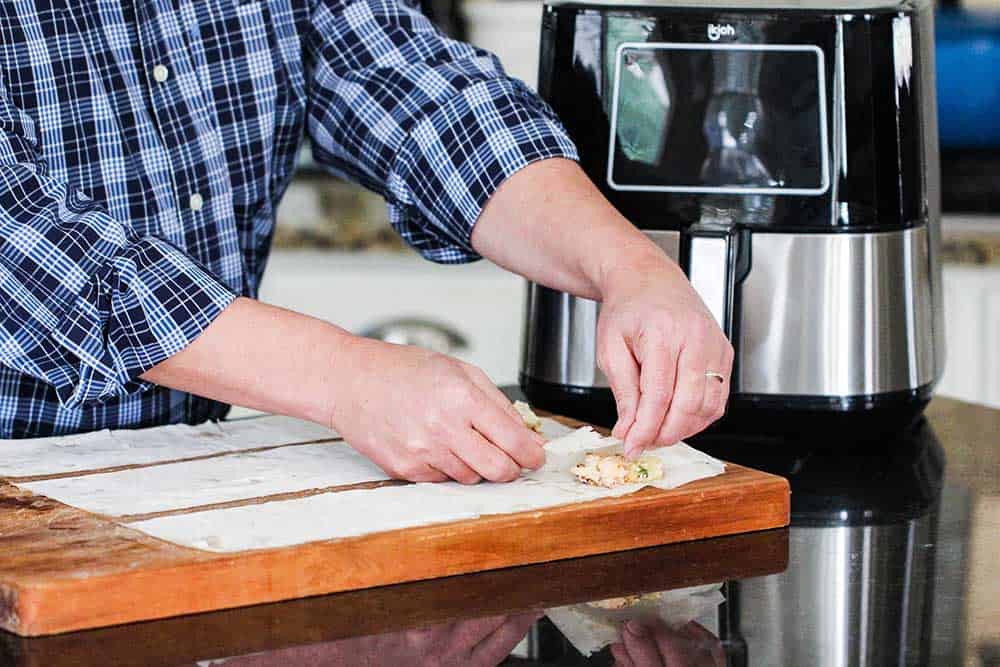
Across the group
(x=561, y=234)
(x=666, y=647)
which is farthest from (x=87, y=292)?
(x=666, y=647)

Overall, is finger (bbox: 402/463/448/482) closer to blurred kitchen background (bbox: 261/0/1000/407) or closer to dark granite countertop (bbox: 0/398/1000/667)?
Answer: dark granite countertop (bbox: 0/398/1000/667)

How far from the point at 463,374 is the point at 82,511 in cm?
23

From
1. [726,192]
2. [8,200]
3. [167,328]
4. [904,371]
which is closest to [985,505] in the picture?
[904,371]

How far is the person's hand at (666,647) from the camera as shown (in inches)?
28.0

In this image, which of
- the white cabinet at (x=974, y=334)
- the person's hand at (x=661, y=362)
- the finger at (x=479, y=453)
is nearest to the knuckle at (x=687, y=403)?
the person's hand at (x=661, y=362)

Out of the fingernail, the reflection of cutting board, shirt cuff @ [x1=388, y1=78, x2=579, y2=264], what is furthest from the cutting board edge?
shirt cuff @ [x1=388, y1=78, x2=579, y2=264]

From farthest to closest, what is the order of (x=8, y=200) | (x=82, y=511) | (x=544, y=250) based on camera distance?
(x=544, y=250) → (x=8, y=200) → (x=82, y=511)

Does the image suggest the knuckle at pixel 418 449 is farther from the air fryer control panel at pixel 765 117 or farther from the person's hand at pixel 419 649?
the air fryer control panel at pixel 765 117

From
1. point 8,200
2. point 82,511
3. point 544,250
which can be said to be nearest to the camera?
point 82,511

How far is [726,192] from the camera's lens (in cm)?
112

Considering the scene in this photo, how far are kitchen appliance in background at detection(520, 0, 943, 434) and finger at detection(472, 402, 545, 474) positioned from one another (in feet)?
0.77

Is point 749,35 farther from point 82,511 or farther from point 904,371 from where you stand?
point 82,511

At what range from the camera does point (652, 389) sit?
93cm

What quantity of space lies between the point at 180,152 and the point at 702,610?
1.84 feet
